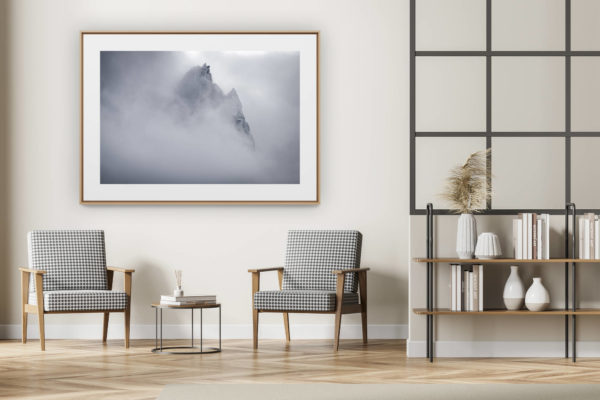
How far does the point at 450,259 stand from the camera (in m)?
5.63

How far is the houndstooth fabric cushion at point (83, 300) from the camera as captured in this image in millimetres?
6090

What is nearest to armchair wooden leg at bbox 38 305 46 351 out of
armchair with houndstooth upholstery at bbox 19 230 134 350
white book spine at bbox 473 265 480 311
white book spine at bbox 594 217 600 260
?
armchair with houndstooth upholstery at bbox 19 230 134 350

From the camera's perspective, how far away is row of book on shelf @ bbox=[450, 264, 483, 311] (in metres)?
5.64

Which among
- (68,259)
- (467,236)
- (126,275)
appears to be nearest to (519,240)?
(467,236)

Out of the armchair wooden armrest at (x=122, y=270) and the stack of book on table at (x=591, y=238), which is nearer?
the stack of book on table at (x=591, y=238)

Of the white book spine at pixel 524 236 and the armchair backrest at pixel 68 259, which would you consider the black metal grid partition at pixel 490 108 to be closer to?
the white book spine at pixel 524 236

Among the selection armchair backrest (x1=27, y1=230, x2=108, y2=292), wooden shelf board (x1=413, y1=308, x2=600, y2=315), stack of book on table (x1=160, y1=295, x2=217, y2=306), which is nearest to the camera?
wooden shelf board (x1=413, y1=308, x2=600, y2=315)

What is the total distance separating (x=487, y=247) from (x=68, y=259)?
2.89 m

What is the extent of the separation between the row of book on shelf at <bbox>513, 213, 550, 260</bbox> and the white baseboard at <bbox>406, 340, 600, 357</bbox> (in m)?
0.57

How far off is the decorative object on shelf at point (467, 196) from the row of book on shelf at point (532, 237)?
0.26 meters

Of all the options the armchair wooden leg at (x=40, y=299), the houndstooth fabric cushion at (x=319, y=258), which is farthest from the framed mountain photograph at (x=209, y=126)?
the armchair wooden leg at (x=40, y=299)

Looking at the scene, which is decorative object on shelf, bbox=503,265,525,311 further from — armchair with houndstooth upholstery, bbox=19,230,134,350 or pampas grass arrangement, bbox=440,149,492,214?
armchair with houndstooth upholstery, bbox=19,230,134,350

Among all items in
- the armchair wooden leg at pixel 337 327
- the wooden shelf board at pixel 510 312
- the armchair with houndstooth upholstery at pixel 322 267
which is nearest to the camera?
the wooden shelf board at pixel 510 312

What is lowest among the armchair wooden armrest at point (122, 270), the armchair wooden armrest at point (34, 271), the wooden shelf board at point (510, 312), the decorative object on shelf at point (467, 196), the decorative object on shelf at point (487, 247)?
the wooden shelf board at point (510, 312)
